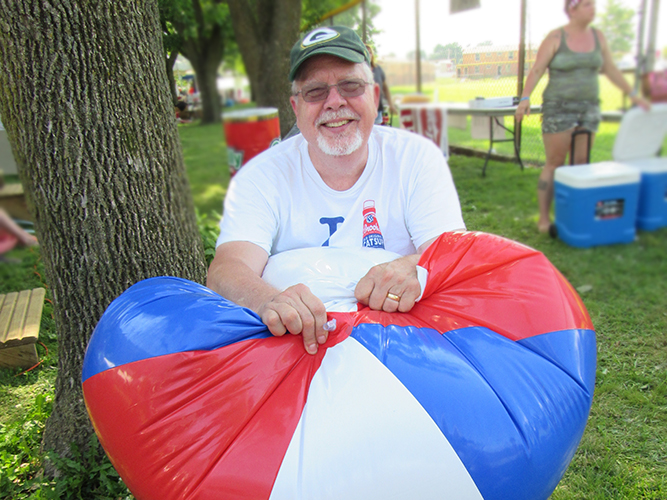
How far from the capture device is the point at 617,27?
7.03 feet

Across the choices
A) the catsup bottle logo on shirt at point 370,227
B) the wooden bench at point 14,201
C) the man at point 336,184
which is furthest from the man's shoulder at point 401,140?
the wooden bench at point 14,201

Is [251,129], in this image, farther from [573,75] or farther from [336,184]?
[573,75]

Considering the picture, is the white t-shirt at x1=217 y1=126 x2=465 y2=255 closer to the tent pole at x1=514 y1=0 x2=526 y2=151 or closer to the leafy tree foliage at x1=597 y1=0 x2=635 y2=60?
the tent pole at x1=514 y1=0 x2=526 y2=151

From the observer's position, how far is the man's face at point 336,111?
180cm

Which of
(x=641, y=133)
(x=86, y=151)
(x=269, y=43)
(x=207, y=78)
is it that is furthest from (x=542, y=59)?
(x=86, y=151)

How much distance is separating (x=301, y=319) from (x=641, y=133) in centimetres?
194

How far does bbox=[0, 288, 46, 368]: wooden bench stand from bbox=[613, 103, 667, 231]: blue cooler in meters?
2.93

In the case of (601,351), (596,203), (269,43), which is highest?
(269,43)

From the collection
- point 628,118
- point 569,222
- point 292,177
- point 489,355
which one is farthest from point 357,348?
point 569,222

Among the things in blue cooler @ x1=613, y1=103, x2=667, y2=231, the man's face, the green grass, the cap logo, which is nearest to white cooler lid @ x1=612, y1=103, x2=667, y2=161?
blue cooler @ x1=613, y1=103, x2=667, y2=231

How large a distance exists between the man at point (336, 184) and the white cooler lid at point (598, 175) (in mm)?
1198

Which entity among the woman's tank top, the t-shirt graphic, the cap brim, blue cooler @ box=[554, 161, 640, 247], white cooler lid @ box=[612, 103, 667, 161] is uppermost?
the cap brim

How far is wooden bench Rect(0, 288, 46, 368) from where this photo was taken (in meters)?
2.29

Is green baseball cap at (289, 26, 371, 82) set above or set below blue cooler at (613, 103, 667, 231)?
above
